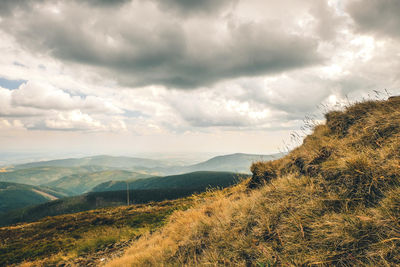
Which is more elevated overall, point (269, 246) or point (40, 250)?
point (269, 246)

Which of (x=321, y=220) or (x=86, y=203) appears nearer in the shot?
(x=321, y=220)

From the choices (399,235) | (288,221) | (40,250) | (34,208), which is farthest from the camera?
(34,208)

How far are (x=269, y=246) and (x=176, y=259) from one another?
2516 millimetres

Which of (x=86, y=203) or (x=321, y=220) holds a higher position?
(x=321, y=220)

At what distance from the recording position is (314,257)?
9.57 ft

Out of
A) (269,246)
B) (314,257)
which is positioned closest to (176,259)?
(269,246)

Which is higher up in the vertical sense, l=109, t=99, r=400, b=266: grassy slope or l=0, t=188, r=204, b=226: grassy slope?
l=109, t=99, r=400, b=266: grassy slope

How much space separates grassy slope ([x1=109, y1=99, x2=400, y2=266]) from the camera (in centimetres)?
282

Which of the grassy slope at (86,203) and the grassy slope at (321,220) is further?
the grassy slope at (86,203)

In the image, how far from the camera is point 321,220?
11.4 ft

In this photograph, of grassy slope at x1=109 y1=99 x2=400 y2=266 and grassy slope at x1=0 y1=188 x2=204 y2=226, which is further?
grassy slope at x1=0 y1=188 x2=204 y2=226

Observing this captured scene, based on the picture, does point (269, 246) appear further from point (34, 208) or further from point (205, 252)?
point (34, 208)

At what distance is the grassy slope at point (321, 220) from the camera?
2.82 m

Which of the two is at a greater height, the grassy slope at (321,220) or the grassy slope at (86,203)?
the grassy slope at (321,220)
